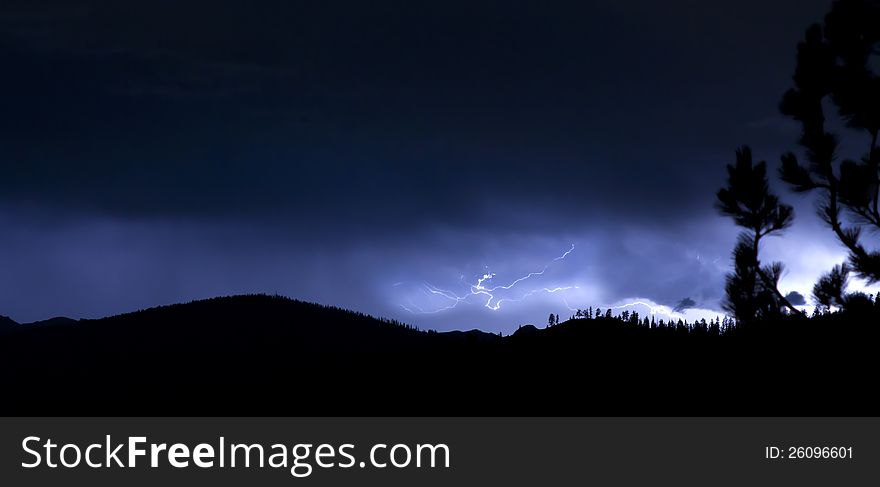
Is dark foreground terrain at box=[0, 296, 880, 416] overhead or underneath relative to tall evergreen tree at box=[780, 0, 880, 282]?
underneath

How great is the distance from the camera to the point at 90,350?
26.6 meters

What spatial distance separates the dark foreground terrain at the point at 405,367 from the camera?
48.6 ft

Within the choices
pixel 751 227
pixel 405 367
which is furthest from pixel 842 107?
pixel 405 367

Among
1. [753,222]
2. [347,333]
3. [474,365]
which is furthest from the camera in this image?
[347,333]

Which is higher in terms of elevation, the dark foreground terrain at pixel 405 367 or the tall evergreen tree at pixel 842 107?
the tall evergreen tree at pixel 842 107

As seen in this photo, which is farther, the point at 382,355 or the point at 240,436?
the point at 382,355

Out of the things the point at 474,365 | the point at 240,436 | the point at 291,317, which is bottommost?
the point at 240,436

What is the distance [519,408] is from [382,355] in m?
8.45

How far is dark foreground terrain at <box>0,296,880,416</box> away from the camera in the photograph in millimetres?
14805

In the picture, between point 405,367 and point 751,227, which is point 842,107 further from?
point 405,367

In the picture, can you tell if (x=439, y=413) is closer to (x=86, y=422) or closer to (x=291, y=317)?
(x=86, y=422)

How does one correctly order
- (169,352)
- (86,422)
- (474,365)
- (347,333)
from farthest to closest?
(347,333) < (169,352) < (474,365) < (86,422)

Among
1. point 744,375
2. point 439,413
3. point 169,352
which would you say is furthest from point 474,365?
point 169,352

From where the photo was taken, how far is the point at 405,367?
20719 mm
